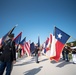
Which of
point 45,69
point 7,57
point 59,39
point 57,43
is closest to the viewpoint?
Answer: point 7,57

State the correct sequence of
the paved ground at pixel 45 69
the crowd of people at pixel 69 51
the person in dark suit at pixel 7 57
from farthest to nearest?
the crowd of people at pixel 69 51
the paved ground at pixel 45 69
the person in dark suit at pixel 7 57

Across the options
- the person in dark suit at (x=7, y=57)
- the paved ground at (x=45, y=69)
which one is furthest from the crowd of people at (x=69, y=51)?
the person in dark suit at (x=7, y=57)

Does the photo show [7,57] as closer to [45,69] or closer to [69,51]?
[45,69]

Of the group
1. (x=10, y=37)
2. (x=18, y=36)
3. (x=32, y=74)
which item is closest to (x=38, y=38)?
(x=18, y=36)

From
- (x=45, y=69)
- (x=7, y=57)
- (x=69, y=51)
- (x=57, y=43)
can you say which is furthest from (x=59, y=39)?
(x=7, y=57)

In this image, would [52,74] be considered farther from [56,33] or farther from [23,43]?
[23,43]

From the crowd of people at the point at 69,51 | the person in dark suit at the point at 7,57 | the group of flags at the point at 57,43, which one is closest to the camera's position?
the person in dark suit at the point at 7,57

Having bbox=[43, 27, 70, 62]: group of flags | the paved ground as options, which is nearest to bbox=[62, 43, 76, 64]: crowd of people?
the paved ground

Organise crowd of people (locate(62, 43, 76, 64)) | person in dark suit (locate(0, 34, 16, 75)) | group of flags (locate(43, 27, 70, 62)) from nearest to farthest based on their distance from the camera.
Answer: person in dark suit (locate(0, 34, 16, 75)), group of flags (locate(43, 27, 70, 62)), crowd of people (locate(62, 43, 76, 64))

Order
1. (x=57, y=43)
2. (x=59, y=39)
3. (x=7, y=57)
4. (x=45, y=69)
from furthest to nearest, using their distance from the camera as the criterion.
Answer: (x=59, y=39) < (x=57, y=43) < (x=45, y=69) < (x=7, y=57)

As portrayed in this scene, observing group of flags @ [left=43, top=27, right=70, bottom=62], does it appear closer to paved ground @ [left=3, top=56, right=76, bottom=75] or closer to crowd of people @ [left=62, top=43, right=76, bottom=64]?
paved ground @ [left=3, top=56, right=76, bottom=75]

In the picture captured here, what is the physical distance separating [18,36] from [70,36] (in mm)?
5087

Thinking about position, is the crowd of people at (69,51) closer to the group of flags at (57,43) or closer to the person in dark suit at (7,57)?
the group of flags at (57,43)

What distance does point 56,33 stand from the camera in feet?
37.7
